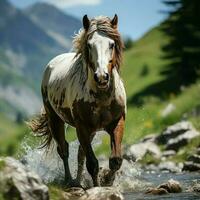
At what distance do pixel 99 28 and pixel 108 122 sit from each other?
5.94 feet

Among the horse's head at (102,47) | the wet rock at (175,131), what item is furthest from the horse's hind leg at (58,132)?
the wet rock at (175,131)

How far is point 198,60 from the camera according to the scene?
57562 millimetres

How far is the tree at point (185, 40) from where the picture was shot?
5725 cm

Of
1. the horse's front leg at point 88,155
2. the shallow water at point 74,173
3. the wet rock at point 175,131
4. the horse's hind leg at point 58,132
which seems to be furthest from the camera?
the wet rock at point 175,131

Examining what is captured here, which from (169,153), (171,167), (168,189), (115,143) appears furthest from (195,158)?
(115,143)

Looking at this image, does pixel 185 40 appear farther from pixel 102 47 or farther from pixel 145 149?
pixel 102 47

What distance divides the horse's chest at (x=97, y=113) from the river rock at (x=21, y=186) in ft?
10.1

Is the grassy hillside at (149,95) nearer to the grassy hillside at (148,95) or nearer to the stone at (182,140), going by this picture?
the grassy hillside at (148,95)

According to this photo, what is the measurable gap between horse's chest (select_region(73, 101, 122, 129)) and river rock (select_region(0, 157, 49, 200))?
3.09 m

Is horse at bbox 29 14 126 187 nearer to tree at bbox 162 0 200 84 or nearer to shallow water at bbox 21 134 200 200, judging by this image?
shallow water at bbox 21 134 200 200

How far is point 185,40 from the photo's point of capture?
60188 millimetres

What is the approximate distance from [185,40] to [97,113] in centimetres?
4971

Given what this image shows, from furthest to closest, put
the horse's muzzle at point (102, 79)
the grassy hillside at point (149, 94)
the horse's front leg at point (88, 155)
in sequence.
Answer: the grassy hillside at point (149, 94) → the horse's front leg at point (88, 155) → the horse's muzzle at point (102, 79)

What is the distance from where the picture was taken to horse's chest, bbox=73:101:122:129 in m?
11.6
